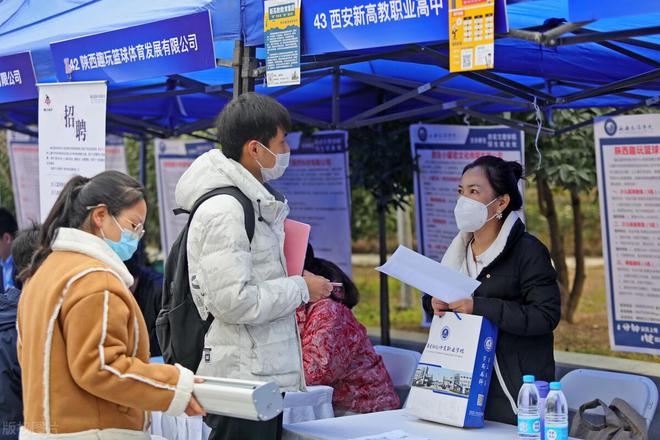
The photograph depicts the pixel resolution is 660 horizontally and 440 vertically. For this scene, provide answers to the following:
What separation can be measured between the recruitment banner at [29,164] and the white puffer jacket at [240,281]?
20.2 ft

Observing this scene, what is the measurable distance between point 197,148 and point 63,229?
5.19 m

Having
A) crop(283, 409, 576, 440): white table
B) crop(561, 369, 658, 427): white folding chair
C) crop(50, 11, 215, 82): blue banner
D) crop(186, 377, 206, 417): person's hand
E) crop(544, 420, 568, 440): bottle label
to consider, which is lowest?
crop(561, 369, 658, 427): white folding chair

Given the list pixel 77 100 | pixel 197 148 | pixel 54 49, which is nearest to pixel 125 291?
pixel 77 100

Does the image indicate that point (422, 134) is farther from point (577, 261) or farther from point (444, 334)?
point (577, 261)

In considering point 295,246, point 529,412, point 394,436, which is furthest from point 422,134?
point 529,412

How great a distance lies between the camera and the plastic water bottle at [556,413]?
286cm

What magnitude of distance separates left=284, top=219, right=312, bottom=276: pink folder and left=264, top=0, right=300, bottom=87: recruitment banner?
2.17 feet

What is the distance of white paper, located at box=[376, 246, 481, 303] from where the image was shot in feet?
10.7

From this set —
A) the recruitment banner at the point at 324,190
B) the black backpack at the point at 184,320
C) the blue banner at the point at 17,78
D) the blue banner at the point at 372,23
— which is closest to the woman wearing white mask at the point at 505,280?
the blue banner at the point at 372,23

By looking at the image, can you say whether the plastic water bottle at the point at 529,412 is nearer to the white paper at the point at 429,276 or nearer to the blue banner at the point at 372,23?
the white paper at the point at 429,276

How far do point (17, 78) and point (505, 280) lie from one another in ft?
10.1

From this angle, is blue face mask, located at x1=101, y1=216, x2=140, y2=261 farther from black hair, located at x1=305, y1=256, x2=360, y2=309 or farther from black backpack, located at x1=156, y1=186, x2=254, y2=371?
black hair, located at x1=305, y1=256, x2=360, y2=309

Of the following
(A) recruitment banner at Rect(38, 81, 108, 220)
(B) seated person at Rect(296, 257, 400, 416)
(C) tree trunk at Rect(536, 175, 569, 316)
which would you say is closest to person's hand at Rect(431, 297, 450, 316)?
(B) seated person at Rect(296, 257, 400, 416)

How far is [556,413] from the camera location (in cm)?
287
